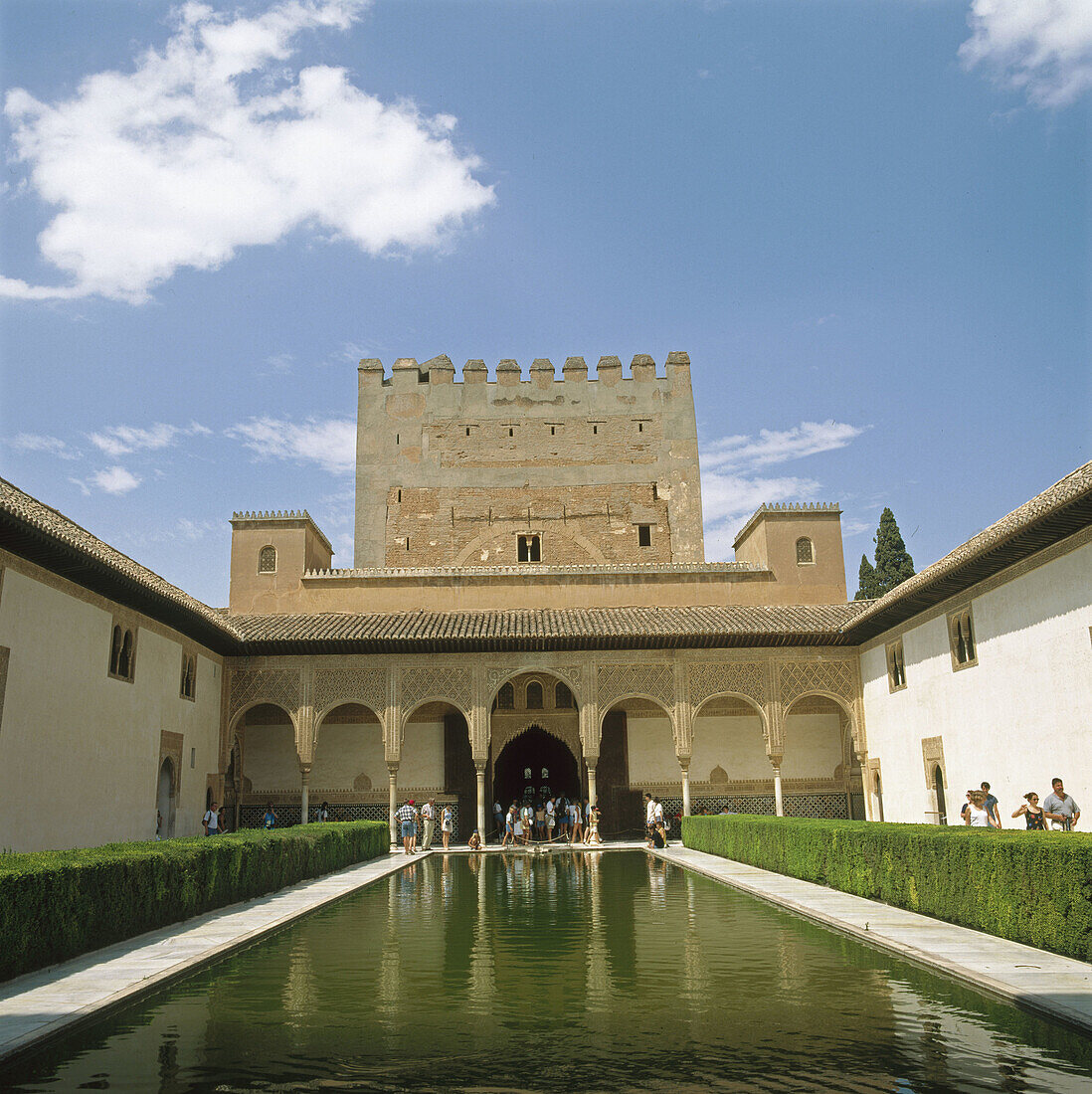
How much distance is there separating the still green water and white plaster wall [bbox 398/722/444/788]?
43.5 ft

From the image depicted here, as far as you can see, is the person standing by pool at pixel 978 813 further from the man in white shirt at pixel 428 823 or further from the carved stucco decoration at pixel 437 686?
the man in white shirt at pixel 428 823

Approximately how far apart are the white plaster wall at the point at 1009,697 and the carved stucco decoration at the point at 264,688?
11.4 meters

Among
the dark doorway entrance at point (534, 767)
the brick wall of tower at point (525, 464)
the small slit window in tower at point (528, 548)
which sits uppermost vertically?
the brick wall of tower at point (525, 464)

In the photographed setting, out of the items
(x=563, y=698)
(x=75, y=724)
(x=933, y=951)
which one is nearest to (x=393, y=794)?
(x=563, y=698)

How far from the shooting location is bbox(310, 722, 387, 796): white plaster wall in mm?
21141

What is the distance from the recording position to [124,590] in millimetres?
14266

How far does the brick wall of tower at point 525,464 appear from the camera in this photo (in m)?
30.6

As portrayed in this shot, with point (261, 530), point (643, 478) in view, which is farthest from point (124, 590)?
point (643, 478)

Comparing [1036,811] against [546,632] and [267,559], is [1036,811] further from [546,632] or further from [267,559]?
[267,559]

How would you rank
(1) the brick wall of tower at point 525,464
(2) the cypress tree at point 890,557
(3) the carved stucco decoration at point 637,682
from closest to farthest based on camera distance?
(3) the carved stucco decoration at point 637,682 < (1) the brick wall of tower at point 525,464 < (2) the cypress tree at point 890,557

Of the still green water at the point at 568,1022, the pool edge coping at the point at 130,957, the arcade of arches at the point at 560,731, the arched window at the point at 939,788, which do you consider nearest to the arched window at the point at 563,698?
the arcade of arches at the point at 560,731

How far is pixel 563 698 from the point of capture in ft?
72.0

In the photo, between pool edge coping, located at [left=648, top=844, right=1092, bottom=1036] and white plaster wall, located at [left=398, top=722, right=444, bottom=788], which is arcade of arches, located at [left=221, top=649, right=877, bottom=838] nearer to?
white plaster wall, located at [left=398, top=722, right=444, bottom=788]

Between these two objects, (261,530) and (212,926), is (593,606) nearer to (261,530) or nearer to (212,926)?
(261,530)
